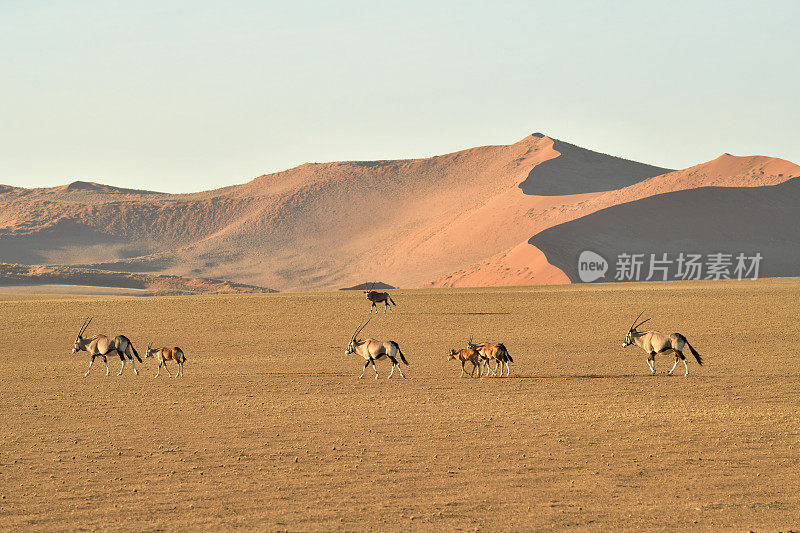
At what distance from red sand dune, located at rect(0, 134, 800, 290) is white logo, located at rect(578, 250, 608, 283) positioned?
29.4 meters

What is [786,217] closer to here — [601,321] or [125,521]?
[601,321]

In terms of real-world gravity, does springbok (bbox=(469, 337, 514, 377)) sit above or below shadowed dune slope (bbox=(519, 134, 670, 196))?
below

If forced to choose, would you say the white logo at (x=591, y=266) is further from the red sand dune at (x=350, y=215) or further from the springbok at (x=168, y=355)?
the springbok at (x=168, y=355)

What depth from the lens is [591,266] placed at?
257 feet

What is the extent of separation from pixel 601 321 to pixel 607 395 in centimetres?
1741

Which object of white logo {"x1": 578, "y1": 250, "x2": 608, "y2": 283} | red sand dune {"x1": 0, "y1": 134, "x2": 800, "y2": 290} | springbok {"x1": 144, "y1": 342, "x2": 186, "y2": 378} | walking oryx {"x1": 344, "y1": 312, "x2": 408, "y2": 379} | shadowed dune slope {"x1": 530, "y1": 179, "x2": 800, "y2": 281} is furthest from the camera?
red sand dune {"x1": 0, "y1": 134, "x2": 800, "y2": 290}

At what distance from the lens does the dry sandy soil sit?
33.1 ft

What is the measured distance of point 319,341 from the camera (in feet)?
98.9

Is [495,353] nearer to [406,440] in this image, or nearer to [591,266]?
[406,440]

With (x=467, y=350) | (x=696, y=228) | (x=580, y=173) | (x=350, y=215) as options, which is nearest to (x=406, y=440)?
(x=467, y=350)

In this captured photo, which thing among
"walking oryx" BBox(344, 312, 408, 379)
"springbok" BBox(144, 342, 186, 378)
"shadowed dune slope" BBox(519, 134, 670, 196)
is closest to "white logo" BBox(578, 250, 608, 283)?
"shadowed dune slope" BBox(519, 134, 670, 196)

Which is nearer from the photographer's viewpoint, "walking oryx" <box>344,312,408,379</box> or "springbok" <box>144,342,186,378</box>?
"walking oryx" <box>344,312,408,379</box>

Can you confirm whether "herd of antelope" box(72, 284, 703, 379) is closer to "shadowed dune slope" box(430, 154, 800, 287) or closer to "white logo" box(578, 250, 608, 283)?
"white logo" box(578, 250, 608, 283)

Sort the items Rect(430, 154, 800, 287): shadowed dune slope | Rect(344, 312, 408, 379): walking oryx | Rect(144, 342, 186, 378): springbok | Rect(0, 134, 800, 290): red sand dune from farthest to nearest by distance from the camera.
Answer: Rect(0, 134, 800, 290): red sand dune → Rect(430, 154, 800, 287): shadowed dune slope → Rect(144, 342, 186, 378): springbok → Rect(344, 312, 408, 379): walking oryx
